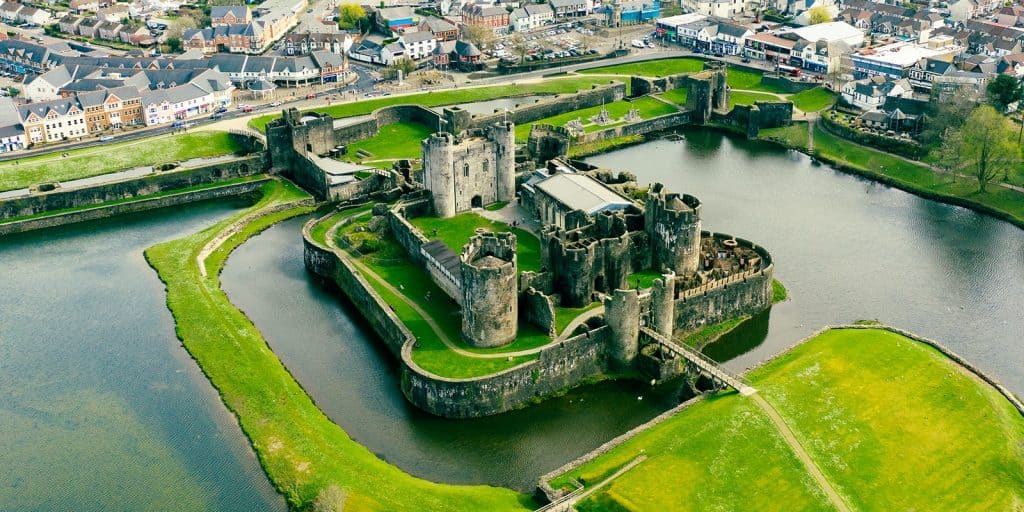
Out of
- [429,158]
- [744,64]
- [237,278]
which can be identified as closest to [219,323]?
[237,278]

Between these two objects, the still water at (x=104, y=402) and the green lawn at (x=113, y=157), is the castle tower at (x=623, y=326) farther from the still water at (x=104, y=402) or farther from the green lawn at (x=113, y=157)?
the green lawn at (x=113, y=157)

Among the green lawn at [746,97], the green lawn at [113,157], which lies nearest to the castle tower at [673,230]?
the green lawn at [746,97]

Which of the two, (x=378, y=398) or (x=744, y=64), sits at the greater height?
(x=744, y=64)

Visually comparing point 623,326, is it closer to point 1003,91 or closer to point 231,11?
point 1003,91

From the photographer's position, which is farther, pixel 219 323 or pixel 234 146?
pixel 234 146

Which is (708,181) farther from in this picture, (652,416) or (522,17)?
(522,17)

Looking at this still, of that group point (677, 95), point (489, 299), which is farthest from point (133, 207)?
point (677, 95)

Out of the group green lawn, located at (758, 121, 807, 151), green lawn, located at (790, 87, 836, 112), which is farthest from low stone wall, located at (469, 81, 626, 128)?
green lawn, located at (790, 87, 836, 112)
